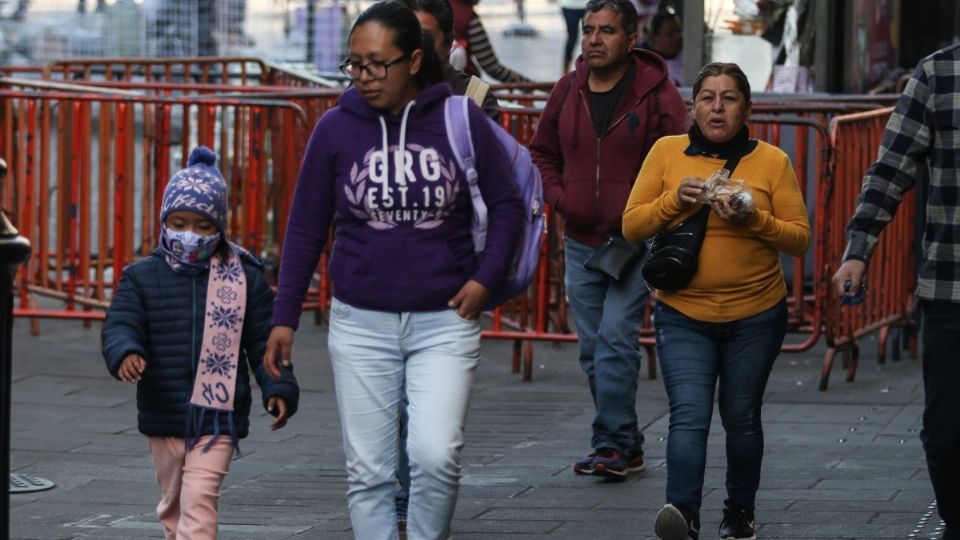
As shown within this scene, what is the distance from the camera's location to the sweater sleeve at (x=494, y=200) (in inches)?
206

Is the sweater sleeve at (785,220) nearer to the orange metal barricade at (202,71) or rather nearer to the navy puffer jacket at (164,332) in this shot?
the navy puffer jacket at (164,332)

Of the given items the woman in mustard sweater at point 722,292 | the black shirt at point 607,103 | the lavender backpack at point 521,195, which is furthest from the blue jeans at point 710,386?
the black shirt at point 607,103

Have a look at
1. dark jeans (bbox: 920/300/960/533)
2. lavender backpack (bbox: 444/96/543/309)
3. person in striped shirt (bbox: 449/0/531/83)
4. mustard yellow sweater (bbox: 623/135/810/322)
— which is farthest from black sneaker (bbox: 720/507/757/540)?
person in striped shirt (bbox: 449/0/531/83)

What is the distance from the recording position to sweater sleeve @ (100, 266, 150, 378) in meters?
5.27

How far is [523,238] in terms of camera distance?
17.6ft

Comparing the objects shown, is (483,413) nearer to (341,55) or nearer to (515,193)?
(515,193)

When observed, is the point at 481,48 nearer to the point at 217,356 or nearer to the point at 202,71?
the point at 202,71

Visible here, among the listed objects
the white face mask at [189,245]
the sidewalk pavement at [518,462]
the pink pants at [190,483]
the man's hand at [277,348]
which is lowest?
the sidewalk pavement at [518,462]

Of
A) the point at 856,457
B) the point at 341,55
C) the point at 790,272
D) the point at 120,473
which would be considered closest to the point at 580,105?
the point at 856,457

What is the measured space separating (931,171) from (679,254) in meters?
0.79

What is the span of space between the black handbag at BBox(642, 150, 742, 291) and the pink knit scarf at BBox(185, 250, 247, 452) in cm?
129

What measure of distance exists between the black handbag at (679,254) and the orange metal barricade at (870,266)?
3.56m

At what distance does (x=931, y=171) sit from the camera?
5.58 meters

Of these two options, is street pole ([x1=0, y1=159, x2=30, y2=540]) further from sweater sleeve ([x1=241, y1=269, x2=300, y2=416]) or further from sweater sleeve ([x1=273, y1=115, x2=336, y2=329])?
sweater sleeve ([x1=241, y1=269, x2=300, y2=416])
